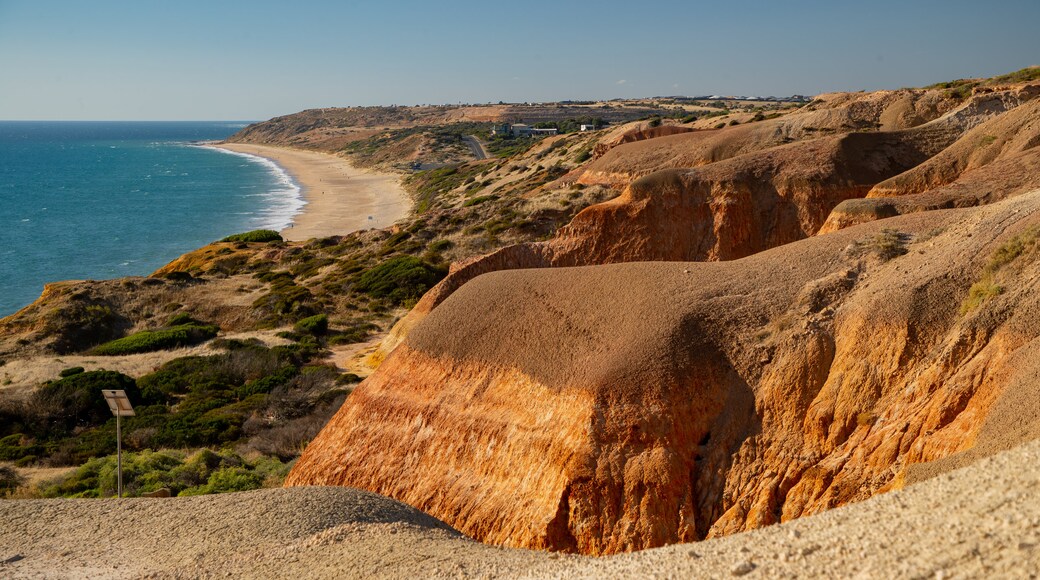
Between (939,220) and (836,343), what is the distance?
197 inches

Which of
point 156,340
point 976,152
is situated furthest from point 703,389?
point 156,340

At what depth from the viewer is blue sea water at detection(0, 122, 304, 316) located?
223 ft

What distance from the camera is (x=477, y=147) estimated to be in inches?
5463

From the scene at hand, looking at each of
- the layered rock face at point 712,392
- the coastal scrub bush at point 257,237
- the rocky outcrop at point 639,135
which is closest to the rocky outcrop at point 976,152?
the layered rock face at point 712,392

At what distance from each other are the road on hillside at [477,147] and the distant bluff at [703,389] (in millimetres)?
107654

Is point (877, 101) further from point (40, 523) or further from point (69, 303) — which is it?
Result: point (69, 303)

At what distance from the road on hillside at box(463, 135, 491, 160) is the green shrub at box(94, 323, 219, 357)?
86.5 meters

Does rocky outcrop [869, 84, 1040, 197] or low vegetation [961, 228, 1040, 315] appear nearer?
low vegetation [961, 228, 1040, 315]

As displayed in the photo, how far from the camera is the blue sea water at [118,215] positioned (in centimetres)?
6794

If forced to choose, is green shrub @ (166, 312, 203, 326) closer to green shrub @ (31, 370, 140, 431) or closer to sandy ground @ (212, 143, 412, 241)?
green shrub @ (31, 370, 140, 431)

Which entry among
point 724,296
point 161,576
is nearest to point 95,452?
point 161,576

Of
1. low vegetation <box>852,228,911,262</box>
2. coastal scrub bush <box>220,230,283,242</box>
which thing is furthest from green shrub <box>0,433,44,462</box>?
coastal scrub bush <box>220,230,283,242</box>

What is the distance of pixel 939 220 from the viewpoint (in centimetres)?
1667

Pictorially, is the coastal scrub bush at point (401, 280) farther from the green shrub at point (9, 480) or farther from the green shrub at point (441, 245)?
the green shrub at point (9, 480)
